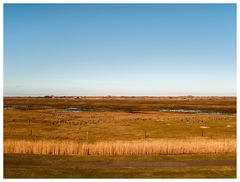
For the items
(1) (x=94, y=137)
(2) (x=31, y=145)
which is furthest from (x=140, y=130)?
(2) (x=31, y=145)

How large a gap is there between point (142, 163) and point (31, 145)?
37.3 ft

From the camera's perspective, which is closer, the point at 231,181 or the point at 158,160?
the point at 231,181

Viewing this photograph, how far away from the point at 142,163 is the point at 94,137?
2136 centimetres

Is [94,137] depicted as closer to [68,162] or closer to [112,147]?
[112,147]

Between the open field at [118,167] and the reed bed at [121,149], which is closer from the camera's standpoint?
the open field at [118,167]

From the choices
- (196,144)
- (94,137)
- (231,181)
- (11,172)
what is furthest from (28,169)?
(94,137)

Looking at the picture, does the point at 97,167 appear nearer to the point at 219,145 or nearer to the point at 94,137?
the point at 219,145

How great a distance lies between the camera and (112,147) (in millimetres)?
27938

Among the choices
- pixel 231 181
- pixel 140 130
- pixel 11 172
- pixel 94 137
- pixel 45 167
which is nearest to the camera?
pixel 231 181

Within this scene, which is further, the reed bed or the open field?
the reed bed

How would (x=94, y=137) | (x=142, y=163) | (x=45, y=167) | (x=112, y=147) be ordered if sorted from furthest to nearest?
1. (x=94, y=137)
2. (x=112, y=147)
3. (x=142, y=163)
4. (x=45, y=167)

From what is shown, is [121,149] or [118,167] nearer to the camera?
[118,167]

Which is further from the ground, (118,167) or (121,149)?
(118,167)

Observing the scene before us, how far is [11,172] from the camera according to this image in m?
18.6
